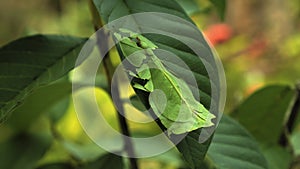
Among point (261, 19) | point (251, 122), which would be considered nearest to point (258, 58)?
point (261, 19)

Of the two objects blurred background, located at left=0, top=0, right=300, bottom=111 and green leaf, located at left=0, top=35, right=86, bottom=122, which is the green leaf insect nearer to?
green leaf, located at left=0, top=35, right=86, bottom=122

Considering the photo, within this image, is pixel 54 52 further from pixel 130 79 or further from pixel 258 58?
pixel 258 58

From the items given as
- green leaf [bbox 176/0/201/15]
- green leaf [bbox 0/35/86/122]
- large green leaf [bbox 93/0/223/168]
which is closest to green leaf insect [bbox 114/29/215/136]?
large green leaf [bbox 93/0/223/168]

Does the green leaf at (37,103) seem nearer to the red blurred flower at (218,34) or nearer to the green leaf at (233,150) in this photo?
the green leaf at (233,150)

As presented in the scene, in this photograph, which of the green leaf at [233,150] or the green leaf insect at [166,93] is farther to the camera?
the green leaf at [233,150]

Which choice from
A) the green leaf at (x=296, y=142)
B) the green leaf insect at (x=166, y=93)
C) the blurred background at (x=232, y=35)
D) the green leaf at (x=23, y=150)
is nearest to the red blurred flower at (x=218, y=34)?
the blurred background at (x=232, y=35)
